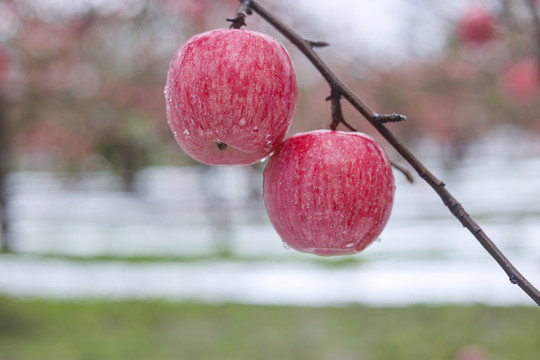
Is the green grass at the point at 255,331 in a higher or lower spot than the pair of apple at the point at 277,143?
lower

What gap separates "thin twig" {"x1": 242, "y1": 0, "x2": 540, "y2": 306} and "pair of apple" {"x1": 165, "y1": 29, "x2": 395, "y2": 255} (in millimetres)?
47

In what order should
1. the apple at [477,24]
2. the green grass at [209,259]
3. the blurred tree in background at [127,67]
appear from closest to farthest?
the apple at [477,24] → the blurred tree in background at [127,67] → the green grass at [209,259]

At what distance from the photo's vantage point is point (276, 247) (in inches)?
362

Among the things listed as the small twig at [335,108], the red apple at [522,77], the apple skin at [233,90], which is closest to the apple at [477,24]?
the red apple at [522,77]

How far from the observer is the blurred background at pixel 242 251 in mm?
4168

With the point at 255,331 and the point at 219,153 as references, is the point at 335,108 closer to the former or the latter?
the point at 219,153

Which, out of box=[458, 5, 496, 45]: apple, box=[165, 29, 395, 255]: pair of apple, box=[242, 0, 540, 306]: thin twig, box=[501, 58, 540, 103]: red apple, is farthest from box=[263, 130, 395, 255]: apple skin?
box=[501, 58, 540, 103]: red apple

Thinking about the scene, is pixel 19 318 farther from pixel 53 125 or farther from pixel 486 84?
pixel 486 84

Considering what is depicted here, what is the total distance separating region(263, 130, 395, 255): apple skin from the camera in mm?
918

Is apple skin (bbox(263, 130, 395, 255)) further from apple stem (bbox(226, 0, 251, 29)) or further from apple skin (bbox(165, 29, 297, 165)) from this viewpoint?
apple stem (bbox(226, 0, 251, 29))

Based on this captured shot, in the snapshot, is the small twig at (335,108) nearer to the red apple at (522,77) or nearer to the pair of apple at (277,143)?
the pair of apple at (277,143)

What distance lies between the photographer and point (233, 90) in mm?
856

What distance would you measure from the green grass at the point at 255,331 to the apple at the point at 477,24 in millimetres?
2284

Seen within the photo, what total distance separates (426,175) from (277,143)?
0.92 ft
